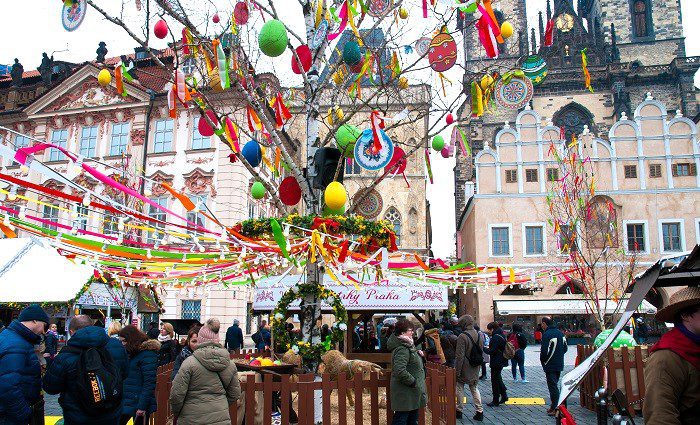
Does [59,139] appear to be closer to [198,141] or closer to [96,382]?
[198,141]

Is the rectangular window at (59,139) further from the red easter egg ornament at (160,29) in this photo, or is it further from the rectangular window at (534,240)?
the rectangular window at (534,240)

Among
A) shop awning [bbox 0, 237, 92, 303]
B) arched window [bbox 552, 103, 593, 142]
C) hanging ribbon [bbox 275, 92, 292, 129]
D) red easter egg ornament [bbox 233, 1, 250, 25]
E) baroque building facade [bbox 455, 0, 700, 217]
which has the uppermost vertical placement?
→ baroque building facade [bbox 455, 0, 700, 217]

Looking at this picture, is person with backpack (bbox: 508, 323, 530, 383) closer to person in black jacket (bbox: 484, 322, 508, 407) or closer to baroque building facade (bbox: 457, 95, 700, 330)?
person in black jacket (bbox: 484, 322, 508, 407)

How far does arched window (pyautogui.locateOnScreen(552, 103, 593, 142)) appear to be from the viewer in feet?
145

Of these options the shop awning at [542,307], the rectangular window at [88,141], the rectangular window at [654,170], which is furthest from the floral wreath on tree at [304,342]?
the rectangular window at [654,170]

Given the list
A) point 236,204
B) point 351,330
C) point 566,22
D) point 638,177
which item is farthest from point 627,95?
A: point 351,330

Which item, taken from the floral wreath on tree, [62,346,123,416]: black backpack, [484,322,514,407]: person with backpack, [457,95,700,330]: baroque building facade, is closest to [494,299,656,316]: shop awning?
[457,95,700,330]: baroque building facade

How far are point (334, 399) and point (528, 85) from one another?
6.80m

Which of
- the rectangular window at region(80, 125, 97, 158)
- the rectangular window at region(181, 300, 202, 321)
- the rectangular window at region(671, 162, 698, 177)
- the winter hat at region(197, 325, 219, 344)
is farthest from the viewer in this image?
the rectangular window at region(671, 162, 698, 177)

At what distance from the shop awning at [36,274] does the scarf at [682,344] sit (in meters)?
6.99

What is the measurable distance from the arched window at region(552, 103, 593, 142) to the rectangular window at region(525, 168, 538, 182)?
14.9m

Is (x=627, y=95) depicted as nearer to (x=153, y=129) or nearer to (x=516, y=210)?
(x=516, y=210)

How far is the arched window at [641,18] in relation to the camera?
51.2 m

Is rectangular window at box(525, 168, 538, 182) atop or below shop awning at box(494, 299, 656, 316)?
atop
